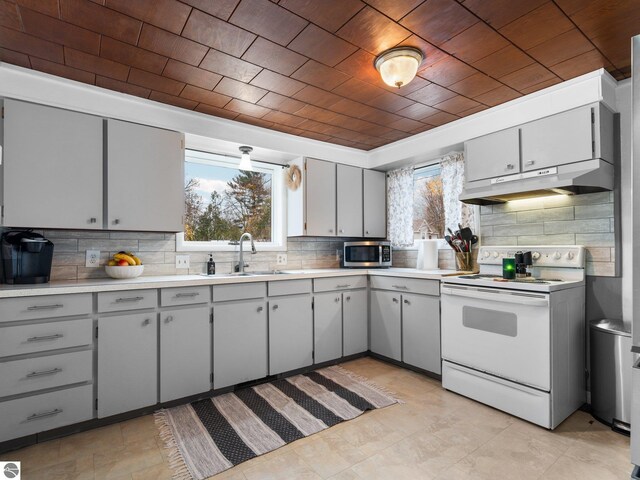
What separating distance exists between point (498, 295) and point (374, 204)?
6.90ft

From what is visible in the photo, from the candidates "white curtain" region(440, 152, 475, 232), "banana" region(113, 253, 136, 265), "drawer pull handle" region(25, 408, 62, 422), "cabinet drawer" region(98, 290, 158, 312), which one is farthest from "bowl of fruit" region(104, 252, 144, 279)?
"white curtain" region(440, 152, 475, 232)

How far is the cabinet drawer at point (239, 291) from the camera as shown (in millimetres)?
2721

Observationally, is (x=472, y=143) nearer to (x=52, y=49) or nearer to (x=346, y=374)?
(x=346, y=374)

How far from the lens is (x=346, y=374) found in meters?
3.19

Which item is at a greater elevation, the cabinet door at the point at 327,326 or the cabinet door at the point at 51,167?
the cabinet door at the point at 51,167

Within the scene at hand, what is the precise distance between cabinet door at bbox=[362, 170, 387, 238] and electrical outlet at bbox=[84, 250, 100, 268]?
2.72m

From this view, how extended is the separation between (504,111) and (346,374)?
8.76 ft

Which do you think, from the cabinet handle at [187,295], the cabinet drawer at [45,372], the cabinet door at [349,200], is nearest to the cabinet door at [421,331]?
the cabinet door at [349,200]

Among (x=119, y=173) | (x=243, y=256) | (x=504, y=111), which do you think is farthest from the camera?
(x=243, y=256)

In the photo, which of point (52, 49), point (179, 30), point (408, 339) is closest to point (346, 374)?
point (408, 339)

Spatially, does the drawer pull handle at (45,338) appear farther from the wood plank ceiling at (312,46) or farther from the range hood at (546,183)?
the range hood at (546,183)

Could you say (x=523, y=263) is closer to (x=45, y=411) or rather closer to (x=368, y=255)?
(x=368, y=255)

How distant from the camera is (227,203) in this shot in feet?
11.9

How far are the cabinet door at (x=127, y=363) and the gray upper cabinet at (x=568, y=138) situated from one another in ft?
10.0
